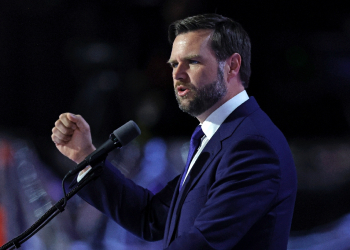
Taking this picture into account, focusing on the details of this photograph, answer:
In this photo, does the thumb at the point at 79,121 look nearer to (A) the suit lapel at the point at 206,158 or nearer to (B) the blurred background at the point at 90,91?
(A) the suit lapel at the point at 206,158

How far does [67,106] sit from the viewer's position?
1.95m

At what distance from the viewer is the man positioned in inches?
32.3

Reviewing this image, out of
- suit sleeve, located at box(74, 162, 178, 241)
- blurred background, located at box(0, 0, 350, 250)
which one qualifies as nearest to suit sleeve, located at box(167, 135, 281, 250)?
suit sleeve, located at box(74, 162, 178, 241)

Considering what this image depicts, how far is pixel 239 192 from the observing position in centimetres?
82

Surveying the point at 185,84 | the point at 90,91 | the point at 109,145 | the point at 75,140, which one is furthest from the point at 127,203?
the point at 90,91

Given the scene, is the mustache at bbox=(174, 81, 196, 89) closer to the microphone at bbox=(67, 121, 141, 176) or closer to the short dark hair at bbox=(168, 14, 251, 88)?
the short dark hair at bbox=(168, 14, 251, 88)

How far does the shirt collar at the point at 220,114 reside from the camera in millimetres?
1055

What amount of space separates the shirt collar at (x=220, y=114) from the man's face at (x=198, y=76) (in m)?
0.03

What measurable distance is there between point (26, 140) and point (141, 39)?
35.5 inches

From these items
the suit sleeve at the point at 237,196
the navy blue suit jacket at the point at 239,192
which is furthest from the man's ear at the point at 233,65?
the suit sleeve at the point at 237,196

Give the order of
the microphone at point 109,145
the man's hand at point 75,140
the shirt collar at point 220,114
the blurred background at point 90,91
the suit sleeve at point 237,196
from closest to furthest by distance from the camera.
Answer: the suit sleeve at point 237,196 < the microphone at point 109,145 < the shirt collar at point 220,114 < the man's hand at point 75,140 < the blurred background at point 90,91

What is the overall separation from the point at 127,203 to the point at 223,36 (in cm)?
70

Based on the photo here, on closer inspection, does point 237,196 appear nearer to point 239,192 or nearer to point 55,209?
point 239,192

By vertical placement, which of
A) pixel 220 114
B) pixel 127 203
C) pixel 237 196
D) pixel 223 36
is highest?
pixel 223 36
